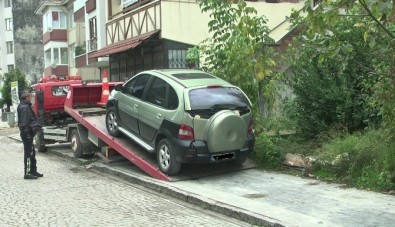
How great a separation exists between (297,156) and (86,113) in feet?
18.0

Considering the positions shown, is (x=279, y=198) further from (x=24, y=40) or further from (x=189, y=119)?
(x=24, y=40)

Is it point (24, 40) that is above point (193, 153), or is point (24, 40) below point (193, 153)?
above

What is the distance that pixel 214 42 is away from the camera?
12.1 m

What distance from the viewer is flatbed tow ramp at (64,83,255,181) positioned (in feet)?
31.9

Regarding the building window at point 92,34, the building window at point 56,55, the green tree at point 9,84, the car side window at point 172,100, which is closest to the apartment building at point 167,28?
the building window at point 92,34

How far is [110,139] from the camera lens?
1077 centimetres

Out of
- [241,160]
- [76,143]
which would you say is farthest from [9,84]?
[241,160]

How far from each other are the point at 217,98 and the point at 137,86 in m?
2.06

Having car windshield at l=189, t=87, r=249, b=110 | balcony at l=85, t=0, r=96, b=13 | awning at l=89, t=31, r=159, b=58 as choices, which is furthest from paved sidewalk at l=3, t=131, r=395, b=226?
balcony at l=85, t=0, r=96, b=13

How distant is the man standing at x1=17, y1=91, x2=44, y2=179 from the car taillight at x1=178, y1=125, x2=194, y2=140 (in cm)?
365

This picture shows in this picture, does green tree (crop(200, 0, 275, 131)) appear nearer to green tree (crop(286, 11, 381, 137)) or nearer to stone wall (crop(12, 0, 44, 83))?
green tree (crop(286, 11, 381, 137))

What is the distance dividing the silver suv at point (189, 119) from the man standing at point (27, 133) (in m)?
2.20

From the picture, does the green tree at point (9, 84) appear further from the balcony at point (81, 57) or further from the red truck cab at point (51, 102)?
the red truck cab at point (51, 102)

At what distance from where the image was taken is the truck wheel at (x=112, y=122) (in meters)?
10.9
